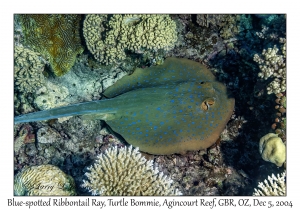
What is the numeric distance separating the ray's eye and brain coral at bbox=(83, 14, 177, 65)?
5.61ft

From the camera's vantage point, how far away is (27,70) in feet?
19.4

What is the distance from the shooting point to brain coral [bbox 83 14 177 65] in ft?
18.2

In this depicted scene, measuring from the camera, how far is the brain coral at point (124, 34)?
556 centimetres

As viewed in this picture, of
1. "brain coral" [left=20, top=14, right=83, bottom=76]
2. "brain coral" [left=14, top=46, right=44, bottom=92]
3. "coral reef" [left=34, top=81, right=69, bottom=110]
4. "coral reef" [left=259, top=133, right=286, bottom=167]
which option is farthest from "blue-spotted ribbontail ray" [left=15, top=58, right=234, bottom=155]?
"brain coral" [left=20, top=14, right=83, bottom=76]

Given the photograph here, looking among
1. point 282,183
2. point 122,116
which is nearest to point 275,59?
point 282,183

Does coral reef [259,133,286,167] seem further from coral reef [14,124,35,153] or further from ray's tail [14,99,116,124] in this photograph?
coral reef [14,124,35,153]

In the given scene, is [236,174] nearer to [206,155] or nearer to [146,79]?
[206,155]

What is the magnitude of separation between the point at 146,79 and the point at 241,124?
259 cm

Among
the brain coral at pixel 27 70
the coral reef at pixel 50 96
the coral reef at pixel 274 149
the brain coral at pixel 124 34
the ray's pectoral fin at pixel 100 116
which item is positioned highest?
the brain coral at pixel 124 34

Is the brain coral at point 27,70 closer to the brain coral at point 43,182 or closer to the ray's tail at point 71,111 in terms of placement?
the ray's tail at point 71,111

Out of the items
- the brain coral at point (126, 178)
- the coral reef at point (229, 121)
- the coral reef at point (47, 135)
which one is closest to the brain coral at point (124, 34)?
the coral reef at point (229, 121)

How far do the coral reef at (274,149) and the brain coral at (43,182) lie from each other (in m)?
4.20

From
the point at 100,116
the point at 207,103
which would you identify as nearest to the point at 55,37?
the point at 100,116

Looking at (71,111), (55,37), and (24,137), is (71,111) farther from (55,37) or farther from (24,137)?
(24,137)
